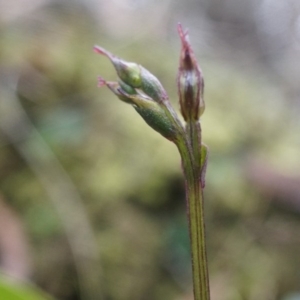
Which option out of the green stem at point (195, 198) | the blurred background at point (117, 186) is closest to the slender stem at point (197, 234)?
the green stem at point (195, 198)

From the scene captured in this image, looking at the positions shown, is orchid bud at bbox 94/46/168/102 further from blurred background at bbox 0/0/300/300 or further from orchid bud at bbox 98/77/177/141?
blurred background at bbox 0/0/300/300

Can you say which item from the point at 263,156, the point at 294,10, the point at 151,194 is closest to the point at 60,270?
the point at 151,194

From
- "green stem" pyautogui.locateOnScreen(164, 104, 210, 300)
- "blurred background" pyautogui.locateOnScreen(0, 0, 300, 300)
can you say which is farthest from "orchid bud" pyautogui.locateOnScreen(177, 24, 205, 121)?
"blurred background" pyautogui.locateOnScreen(0, 0, 300, 300)

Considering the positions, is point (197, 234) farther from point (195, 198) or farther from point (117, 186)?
point (117, 186)

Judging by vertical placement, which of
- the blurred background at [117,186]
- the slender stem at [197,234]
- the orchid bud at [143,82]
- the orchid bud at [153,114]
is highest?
the blurred background at [117,186]

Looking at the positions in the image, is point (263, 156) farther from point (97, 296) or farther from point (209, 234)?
point (97, 296)

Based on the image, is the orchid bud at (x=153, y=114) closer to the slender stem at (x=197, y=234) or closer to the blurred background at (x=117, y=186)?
the slender stem at (x=197, y=234)
